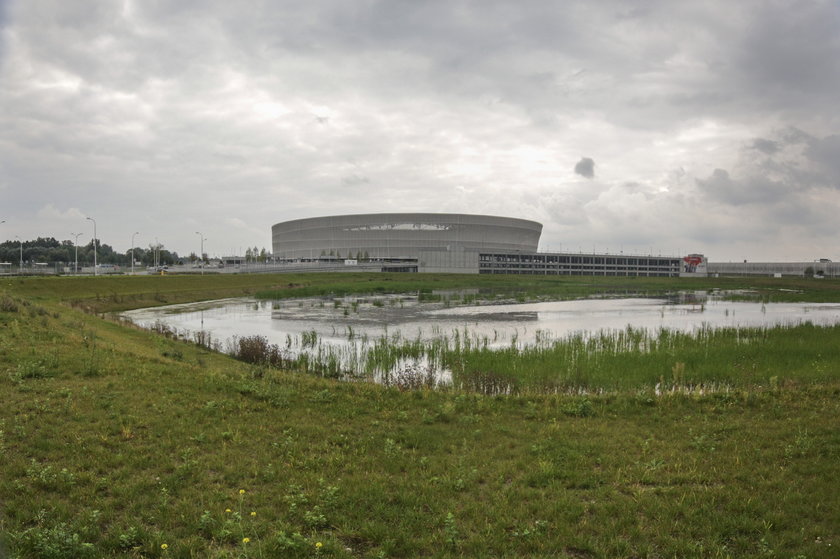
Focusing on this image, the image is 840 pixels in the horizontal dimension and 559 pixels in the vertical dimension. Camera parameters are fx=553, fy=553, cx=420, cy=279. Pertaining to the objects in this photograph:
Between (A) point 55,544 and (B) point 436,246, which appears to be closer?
(A) point 55,544

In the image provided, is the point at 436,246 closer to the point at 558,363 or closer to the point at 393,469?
the point at 558,363

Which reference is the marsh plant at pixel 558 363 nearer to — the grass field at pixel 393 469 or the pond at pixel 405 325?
the pond at pixel 405 325

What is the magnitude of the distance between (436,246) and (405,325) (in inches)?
3955

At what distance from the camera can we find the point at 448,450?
968cm

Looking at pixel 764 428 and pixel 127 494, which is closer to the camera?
pixel 127 494

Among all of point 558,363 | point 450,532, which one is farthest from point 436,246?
point 450,532

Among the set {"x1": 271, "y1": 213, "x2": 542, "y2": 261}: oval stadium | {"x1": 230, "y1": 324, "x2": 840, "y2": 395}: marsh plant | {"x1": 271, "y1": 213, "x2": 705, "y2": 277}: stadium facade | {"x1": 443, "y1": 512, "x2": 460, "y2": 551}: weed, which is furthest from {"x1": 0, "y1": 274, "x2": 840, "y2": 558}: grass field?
{"x1": 271, "y1": 213, "x2": 542, "y2": 261}: oval stadium

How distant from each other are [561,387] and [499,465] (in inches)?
342

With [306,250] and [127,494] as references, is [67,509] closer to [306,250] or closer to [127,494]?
[127,494]

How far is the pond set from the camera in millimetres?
21906

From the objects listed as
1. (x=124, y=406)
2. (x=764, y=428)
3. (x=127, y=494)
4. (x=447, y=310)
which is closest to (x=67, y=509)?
(x=127, y=494)

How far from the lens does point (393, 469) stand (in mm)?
8602

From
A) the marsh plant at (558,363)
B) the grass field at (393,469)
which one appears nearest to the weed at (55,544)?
the grass field at (393,469)

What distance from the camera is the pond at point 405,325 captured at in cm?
2191
